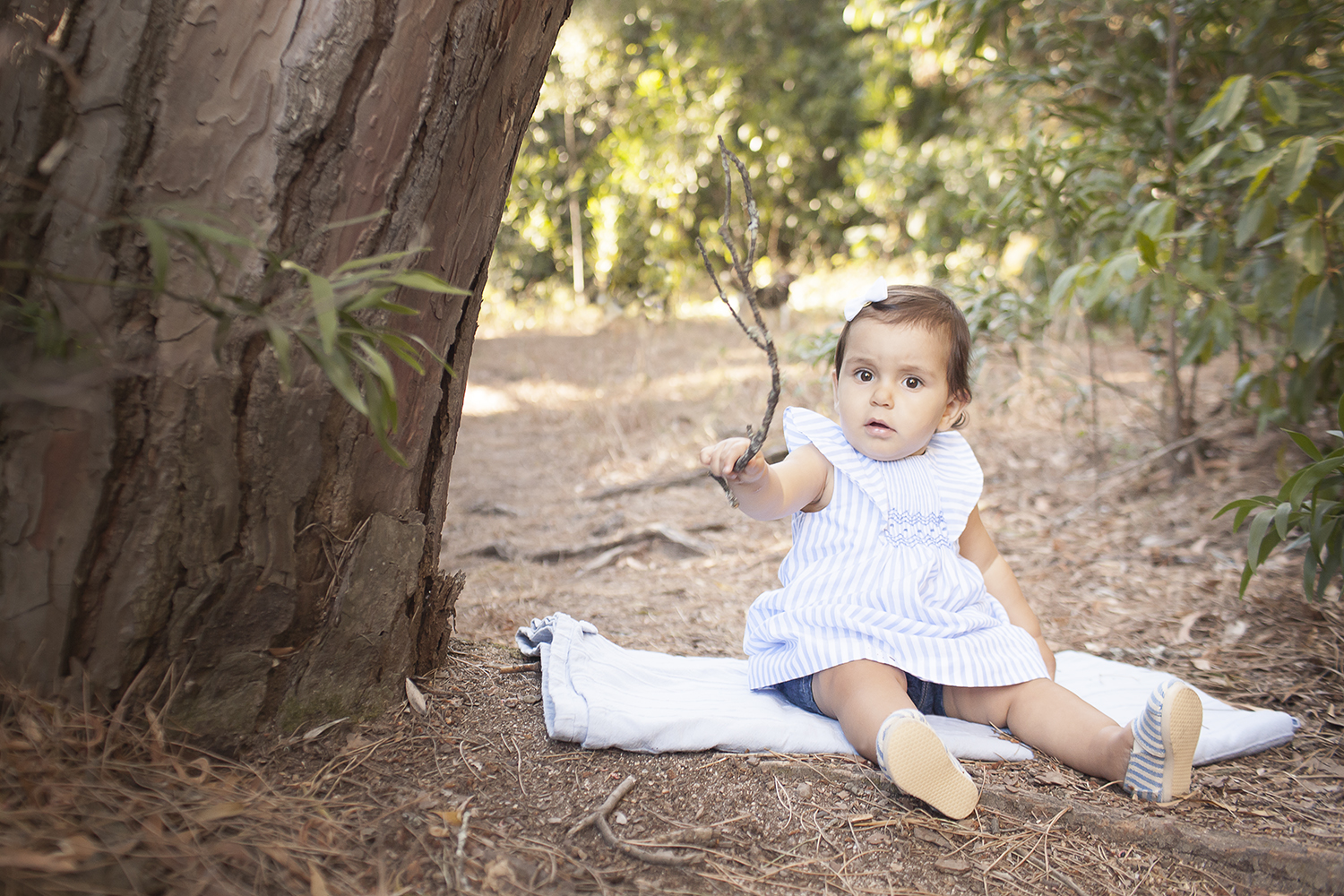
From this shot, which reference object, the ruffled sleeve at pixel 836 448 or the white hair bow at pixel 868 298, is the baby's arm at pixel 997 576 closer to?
the ruffled sleeve at pixel 836 448

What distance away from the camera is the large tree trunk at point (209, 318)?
3.51 ft

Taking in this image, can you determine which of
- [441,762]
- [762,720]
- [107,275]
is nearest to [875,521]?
[762,720]

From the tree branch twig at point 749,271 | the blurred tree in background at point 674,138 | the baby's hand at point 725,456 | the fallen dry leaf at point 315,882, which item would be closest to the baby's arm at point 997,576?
the baby's hand at point 725,456

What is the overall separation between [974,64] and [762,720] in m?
7.08

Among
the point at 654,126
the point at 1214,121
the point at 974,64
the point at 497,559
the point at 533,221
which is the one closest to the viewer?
the point at 1214,121

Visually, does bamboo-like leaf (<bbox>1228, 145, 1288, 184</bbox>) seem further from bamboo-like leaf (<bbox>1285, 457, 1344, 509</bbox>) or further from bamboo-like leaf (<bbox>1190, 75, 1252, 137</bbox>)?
bamboo-like leaf (<bbox>1285, 457, 1344, 509</bbox>)

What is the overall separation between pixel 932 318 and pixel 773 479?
1.59 ft

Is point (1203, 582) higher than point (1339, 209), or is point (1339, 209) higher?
point (1339, 209)

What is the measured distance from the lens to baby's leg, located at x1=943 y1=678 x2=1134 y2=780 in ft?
5.05

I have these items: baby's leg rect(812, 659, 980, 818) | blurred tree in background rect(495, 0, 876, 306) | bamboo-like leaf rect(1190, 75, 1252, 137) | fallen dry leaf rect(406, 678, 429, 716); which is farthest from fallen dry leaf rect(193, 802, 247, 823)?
blurred tree in background rect(495, 0, 876, 306)

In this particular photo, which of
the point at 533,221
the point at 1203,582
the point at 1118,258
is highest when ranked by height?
the point at 533,221

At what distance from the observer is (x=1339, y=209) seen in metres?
2.40

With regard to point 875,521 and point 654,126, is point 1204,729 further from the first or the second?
point 654,126

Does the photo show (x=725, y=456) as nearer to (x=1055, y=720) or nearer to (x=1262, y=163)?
(x=1055, y=720)
